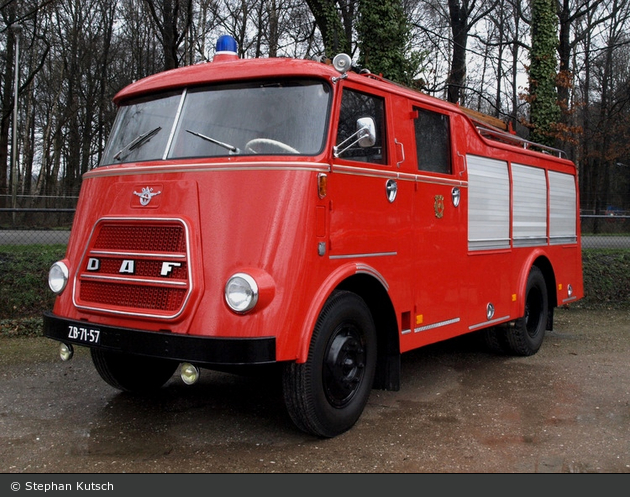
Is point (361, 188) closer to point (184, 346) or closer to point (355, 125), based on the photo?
point (355, 125)

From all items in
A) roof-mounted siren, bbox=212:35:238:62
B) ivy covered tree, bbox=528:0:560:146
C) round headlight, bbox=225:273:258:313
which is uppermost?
ivy covered tree, bbox=528:0:560:146

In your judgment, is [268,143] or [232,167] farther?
[268,143]

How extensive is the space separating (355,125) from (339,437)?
2.17 meters

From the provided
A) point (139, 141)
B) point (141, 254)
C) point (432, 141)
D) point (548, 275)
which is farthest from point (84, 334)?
point (548, 275)

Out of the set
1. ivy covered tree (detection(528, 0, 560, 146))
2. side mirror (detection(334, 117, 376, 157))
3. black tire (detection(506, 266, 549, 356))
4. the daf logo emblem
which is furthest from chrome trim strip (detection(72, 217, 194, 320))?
ivy covered tree (detection(528, 0, 560, 146))

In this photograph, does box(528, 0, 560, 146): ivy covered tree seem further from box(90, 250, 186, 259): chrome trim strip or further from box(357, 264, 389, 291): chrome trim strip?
box(90, 250, 186, 259): chrome trim strip

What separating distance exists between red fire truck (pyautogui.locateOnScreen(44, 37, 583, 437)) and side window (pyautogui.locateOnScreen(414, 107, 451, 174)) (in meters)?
0.02

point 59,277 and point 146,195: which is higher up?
point 146,195

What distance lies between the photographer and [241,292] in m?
3.95

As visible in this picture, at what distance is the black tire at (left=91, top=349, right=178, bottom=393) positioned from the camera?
536 cm

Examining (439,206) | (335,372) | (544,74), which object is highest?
(544,74)

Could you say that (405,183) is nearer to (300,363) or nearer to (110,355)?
(300,363)

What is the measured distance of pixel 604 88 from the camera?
34656mm

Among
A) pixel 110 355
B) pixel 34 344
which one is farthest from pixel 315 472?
pixel 34 344
